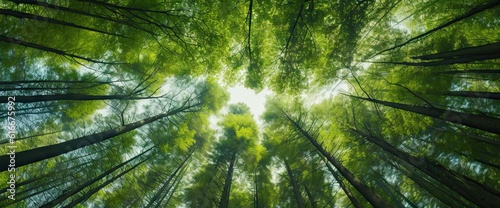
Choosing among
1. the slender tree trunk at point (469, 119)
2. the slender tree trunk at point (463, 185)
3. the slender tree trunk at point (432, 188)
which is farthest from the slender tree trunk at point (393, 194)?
the slender tree trunk at point (469, 119)

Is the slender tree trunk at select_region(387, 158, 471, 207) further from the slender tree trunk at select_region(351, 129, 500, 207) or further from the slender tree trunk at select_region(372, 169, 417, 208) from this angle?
the slender tree trunk at select_region(351, 129, 500, 207)

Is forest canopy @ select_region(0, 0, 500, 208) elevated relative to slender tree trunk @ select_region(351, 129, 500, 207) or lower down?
elevated

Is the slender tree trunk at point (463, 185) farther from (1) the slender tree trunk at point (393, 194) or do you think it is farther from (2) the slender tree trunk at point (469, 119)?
(1) the slender tree trunk at point (393, 194)

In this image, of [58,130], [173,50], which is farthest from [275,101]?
[58,130]

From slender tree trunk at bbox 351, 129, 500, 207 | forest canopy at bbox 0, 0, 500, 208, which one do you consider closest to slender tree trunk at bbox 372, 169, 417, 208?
forest canopy at bbox 0, 0, 500, 208

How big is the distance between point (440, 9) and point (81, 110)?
12465mm

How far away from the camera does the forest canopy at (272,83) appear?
200 inches

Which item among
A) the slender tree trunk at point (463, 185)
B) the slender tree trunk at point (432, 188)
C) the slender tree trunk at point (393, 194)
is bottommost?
the slender tree trunk at point (463, 185)

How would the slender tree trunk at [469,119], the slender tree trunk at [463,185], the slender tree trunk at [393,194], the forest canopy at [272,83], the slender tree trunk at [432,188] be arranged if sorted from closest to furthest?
the slender tree trunk at [469,119]
the slender tree trunk at [463,185]
the forest canopy at [272,83]
the slender tree trunk at [432,188]
the slender tree trunk at [393,194]

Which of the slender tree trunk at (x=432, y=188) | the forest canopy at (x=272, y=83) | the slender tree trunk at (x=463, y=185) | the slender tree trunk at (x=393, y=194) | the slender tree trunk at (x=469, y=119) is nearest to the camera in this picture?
the slender tree trunk at (x=469, y=119)

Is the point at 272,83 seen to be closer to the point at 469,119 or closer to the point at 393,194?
the point at 469,119

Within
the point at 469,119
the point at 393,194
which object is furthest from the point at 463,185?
the point at 393,194

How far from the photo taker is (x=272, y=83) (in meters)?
7.18

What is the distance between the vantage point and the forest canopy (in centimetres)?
508
